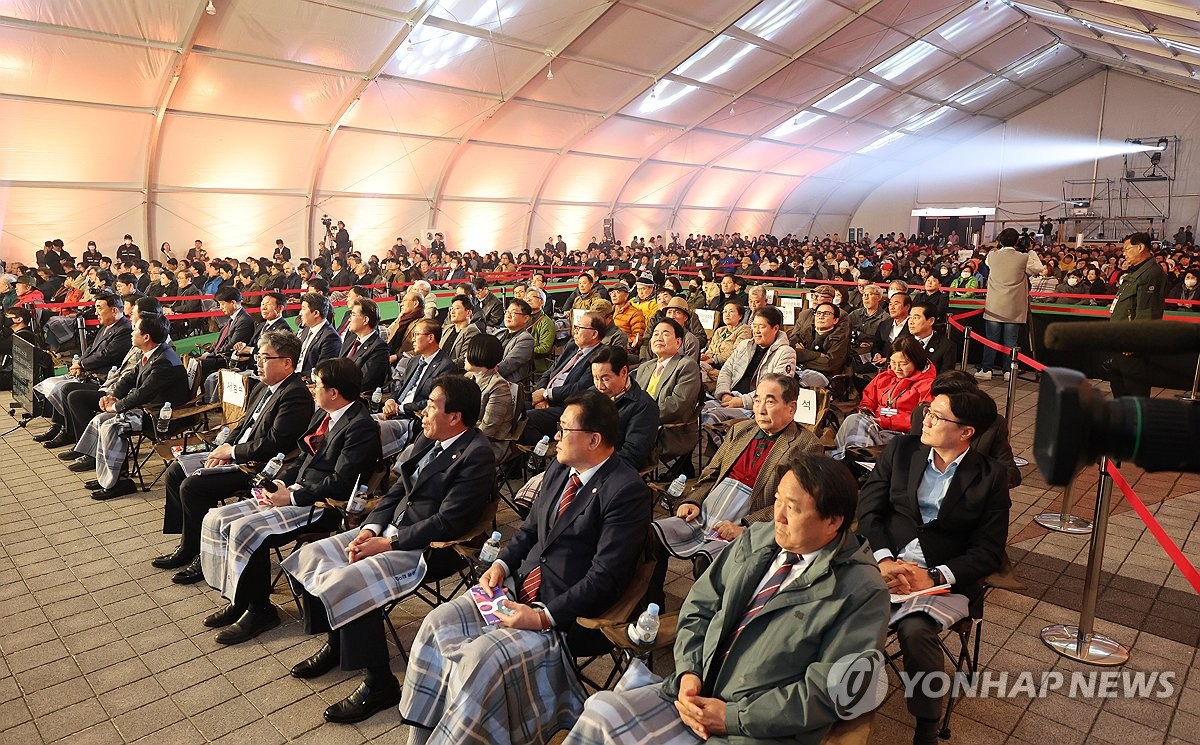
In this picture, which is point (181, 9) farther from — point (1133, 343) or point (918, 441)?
point (1133, 343)

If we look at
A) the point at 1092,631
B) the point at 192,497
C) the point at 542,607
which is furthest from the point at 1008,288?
the point at 192,497

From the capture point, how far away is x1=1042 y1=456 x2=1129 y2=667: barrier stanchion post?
3160mm

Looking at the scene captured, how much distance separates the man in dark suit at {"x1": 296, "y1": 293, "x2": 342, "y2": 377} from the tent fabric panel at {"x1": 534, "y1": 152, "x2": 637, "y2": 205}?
1659 centimetres

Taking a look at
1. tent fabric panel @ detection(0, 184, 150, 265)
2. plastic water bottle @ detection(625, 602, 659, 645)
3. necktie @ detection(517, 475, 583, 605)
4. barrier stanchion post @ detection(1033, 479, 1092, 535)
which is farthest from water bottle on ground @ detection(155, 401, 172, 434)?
tent fabric panel @ detection(0, 184, 150, 265)

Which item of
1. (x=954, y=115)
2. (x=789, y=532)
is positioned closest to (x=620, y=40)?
(x=789, y=532)

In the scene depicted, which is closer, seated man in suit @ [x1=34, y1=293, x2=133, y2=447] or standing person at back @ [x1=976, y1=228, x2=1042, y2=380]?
seated man in suit @ [x1=34, y1=293, x2=133, y2=447]

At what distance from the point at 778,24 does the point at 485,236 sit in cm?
1066

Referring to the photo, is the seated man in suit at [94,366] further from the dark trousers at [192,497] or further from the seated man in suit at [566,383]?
the seated man in suit at [566,383]

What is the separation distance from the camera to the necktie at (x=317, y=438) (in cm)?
394

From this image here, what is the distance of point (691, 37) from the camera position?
53.4 feet

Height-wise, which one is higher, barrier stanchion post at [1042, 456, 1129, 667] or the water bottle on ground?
the water bottle on ground

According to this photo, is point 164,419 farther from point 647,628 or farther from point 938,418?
point 938,418

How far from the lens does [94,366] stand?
6574mm

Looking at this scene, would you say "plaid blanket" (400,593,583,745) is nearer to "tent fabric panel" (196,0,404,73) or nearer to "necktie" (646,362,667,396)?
"necktie" (646,362,667,396)
